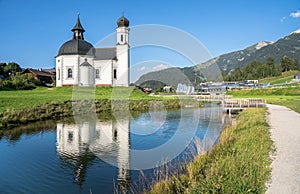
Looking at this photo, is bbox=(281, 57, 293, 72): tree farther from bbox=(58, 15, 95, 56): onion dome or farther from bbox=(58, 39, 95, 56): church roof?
bbox=(58, 39, 95, 56): church roof

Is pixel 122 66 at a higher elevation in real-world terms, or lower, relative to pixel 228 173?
higher

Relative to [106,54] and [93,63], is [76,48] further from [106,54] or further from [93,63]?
[106,54]

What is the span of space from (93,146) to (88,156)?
6.78ft

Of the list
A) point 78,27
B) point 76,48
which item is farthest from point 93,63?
point 78,27

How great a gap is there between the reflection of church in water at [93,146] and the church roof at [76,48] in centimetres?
3837

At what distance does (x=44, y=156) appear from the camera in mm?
12883

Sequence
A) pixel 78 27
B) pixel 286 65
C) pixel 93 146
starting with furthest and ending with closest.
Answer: pixel 286 65 → pixel 78 27 → pixel 93 146

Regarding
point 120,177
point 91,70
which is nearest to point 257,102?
point 120,177

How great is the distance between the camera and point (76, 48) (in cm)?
5744

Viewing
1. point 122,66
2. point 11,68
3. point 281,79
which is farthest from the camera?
point 281,79

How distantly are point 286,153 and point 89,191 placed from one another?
23.3 feet

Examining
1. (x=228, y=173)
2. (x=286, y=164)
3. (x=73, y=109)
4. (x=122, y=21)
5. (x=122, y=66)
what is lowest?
(x=228, y=173)

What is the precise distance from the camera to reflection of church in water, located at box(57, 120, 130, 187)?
11.1m

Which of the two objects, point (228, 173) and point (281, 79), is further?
point (281, 79)
